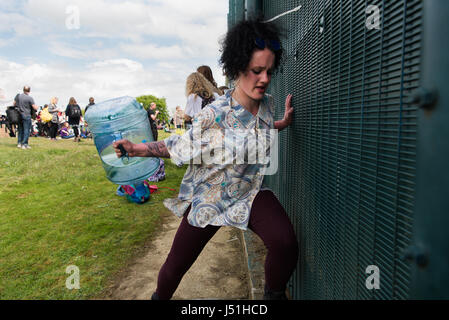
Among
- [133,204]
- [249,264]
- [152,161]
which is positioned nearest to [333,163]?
[249,264]

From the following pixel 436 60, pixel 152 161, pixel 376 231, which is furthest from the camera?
pixel 152 161

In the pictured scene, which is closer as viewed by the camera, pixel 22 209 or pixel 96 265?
pixel 96 265

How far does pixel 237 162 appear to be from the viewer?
2.10 meters

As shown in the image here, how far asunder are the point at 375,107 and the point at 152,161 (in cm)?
329

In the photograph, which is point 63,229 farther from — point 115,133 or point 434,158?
point 434,158

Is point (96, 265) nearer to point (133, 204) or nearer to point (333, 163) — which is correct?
point (133, 204)

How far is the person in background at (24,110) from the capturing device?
11891 mm

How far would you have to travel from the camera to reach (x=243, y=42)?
214 cm

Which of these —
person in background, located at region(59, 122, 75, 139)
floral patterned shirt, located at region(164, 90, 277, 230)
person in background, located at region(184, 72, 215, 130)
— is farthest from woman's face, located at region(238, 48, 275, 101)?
person in background, located at region(59, 122, 75, 139)

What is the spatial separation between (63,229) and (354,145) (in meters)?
4.62

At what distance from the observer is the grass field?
345 centimetres

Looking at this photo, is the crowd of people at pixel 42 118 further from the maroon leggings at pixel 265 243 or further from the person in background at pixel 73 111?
the maroon leggings at pixel 265 243

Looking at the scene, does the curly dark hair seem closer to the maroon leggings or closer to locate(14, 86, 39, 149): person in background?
the maroon leggings

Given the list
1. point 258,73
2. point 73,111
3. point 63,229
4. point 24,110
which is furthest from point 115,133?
point 73,111
